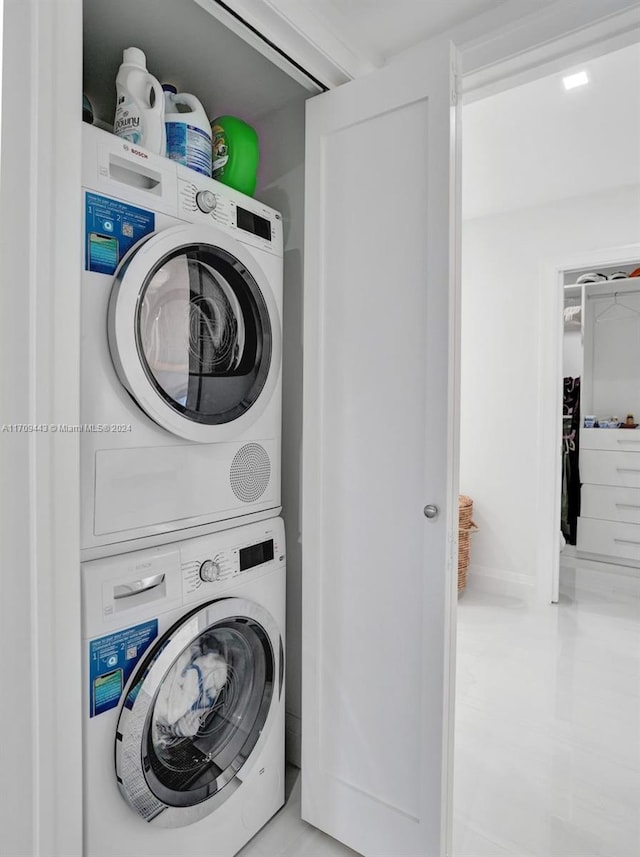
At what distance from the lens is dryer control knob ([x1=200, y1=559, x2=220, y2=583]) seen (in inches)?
52.7

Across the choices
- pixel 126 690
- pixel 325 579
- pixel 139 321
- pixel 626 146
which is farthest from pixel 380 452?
pixel 626 146

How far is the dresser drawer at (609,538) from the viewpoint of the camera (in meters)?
4.02

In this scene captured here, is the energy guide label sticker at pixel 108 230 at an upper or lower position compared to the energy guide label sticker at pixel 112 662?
upper

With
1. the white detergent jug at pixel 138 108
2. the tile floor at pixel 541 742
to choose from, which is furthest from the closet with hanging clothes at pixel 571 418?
the white detergent jug at pixel 138 108

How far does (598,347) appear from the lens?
4426mm

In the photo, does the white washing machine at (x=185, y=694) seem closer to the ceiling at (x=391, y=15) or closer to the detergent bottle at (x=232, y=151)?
the detergent bottle at (x=232, y=151)

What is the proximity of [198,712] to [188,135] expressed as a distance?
152 centimetres

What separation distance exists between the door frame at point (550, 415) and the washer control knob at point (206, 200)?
8.35ft

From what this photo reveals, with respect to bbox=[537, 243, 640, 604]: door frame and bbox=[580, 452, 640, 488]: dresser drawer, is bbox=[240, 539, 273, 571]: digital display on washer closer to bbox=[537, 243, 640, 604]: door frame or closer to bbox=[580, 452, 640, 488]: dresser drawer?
bbox=[537, 243, 640, 604]: door frame

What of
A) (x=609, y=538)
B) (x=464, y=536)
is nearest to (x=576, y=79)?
(x=464, y=536)

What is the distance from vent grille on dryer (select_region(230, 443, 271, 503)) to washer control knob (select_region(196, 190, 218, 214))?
0.65 meters

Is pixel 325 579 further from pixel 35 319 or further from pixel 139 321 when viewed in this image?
pixel 35 319

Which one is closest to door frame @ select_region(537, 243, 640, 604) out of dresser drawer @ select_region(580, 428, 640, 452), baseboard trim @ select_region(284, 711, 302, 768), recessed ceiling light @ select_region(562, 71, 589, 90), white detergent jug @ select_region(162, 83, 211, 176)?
dresser drawer @ select_region(580, 428, 640, 452)

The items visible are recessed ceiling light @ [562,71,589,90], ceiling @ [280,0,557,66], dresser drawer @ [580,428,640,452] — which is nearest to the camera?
ceiling @ [280,0,557,66]
